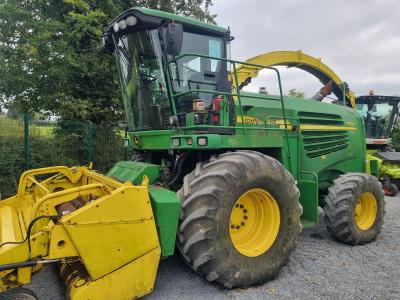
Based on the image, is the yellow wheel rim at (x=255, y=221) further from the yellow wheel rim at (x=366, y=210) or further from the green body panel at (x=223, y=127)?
the yellow wheel rim at (x=366, y=210)

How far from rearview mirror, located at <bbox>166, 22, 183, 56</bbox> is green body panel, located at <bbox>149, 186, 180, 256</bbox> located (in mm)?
1733

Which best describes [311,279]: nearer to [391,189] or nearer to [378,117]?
[391,189]

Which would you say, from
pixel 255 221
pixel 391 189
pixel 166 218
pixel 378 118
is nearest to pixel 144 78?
pixel 166 218

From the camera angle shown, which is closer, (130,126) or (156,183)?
(156,183)

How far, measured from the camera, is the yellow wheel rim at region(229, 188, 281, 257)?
395 cm

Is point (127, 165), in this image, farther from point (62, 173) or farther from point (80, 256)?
point (80, 256)

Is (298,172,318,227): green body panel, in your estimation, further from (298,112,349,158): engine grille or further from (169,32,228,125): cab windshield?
(169,32,228,125): cab windshield

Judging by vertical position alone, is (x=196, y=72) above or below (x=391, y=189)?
above

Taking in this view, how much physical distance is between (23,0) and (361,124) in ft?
28.7

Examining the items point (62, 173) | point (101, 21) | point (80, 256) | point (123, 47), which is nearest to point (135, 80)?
point (123, 47)

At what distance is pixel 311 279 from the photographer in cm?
390

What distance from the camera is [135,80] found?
4715 mm

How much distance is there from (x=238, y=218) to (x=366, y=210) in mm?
2722

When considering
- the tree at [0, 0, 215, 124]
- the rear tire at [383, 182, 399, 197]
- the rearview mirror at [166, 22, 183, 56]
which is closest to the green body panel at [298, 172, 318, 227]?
the rearview mirror at [166, 22, 183, 56]
